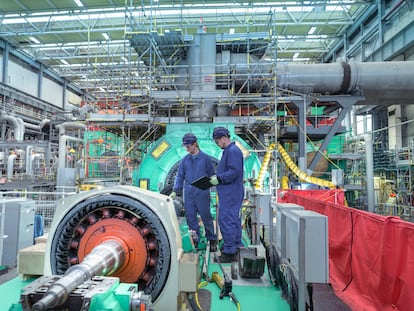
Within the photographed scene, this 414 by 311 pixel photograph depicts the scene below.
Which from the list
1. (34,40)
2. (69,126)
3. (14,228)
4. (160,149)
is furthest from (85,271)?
(34,40)

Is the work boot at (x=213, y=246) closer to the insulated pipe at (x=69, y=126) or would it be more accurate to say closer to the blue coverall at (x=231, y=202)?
the blue coverall at (x=231, y=202)

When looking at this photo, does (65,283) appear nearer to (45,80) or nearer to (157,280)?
(157,280)

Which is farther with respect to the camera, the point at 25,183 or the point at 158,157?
the point at 25,183

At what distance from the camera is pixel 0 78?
1578cm

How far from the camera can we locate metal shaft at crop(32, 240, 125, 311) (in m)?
0.88

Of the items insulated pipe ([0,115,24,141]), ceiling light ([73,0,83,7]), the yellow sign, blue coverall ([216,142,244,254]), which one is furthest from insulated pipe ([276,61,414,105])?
insulated pipe ([0,115,24,141])

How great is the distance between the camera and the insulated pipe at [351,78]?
9781mm

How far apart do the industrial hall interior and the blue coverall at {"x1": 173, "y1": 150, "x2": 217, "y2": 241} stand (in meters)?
0.02

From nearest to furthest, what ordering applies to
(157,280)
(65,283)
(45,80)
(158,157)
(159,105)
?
(65,283)
(157,280)
(158,157)
(159,105)
(45,80)

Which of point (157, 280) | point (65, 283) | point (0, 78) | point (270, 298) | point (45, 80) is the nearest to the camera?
point (65, 283)

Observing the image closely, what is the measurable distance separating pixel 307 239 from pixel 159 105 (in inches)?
312

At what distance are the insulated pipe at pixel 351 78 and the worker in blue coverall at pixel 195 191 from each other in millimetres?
7097

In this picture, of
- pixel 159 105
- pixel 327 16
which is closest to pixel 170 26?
pixel 159 105

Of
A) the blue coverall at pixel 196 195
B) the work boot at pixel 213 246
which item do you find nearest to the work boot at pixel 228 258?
the work boot at pixel 213 246
